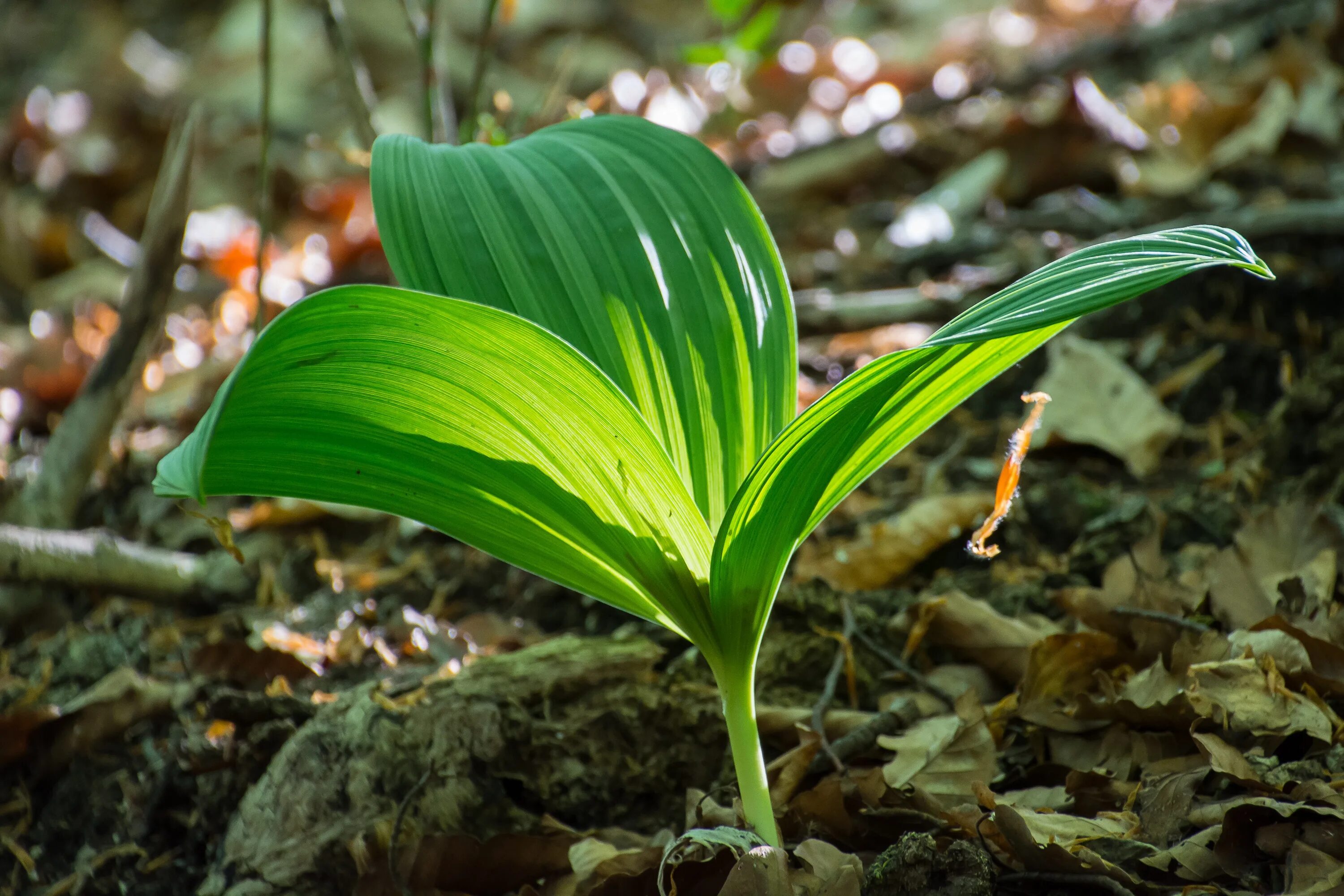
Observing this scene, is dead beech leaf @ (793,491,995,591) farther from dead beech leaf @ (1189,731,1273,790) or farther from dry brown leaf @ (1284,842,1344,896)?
dry brown leaf @ (1284,842,1344,896)

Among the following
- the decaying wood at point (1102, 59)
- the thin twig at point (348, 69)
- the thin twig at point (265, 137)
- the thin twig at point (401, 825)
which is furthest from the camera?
the decaying wood at point (1102, 59)

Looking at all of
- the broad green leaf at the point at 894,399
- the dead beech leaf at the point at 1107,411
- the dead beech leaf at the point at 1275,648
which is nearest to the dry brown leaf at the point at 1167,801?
the dead beech leaf at the point at 1275,648

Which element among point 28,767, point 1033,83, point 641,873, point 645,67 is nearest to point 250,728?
point 28,767

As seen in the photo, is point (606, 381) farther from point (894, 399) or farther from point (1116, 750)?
point (1116, 750)

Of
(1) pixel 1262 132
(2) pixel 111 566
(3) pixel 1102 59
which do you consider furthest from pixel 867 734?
(3) pixel 1102 59

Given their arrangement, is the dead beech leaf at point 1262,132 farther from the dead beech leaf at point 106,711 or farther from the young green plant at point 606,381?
the dead beech leaf at point 106,711

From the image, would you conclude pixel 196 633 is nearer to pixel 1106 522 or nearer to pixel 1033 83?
pixel 1106 522
